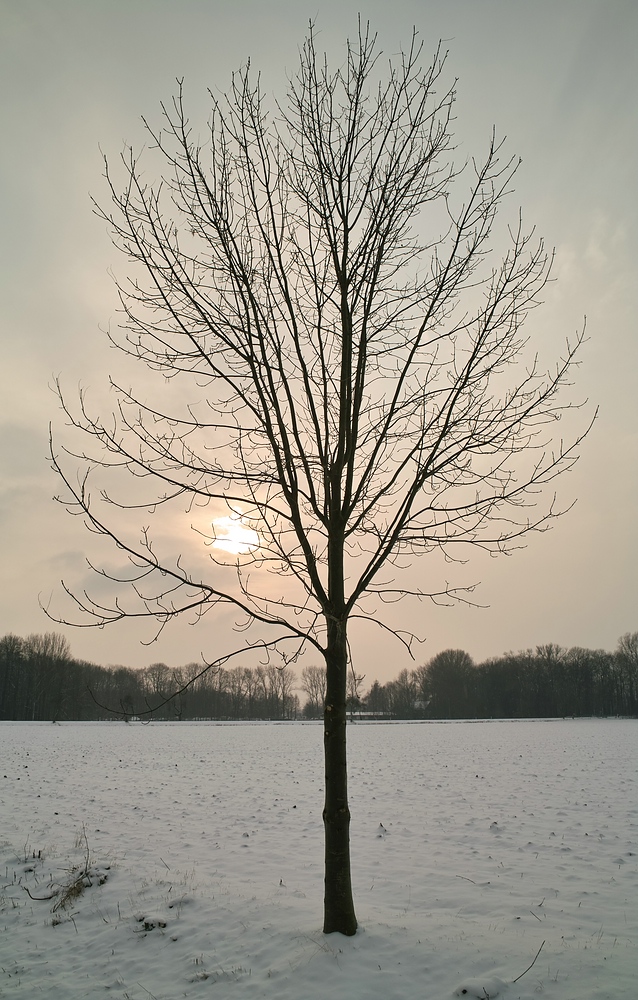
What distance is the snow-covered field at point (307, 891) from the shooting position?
180 inches

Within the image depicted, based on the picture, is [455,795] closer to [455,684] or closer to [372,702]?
[455,684]

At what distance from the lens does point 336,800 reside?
5.01 m

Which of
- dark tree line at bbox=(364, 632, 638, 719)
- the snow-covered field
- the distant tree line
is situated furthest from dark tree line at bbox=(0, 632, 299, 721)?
the snow-covered field

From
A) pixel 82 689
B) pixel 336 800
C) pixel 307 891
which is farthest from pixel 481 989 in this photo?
pixel 82 689

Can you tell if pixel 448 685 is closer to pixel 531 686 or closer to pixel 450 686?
pixel 450 686

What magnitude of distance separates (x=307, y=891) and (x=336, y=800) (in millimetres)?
2723

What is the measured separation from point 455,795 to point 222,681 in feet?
307

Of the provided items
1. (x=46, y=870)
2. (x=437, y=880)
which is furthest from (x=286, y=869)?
(x=46, y=870)

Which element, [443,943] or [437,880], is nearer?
[443,943]

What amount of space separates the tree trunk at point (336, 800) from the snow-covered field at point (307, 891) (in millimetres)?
205

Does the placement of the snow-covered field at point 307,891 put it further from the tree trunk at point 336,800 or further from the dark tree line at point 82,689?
the dark tree line at point 82,689

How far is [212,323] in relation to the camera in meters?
5.33

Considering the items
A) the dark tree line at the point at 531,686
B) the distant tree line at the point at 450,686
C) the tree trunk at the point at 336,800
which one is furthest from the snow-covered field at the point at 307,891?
the dark tree line at the point at 531,686

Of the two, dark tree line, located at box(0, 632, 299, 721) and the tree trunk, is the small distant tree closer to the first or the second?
dark tree line, located at box(0, 632, 299, 721)
